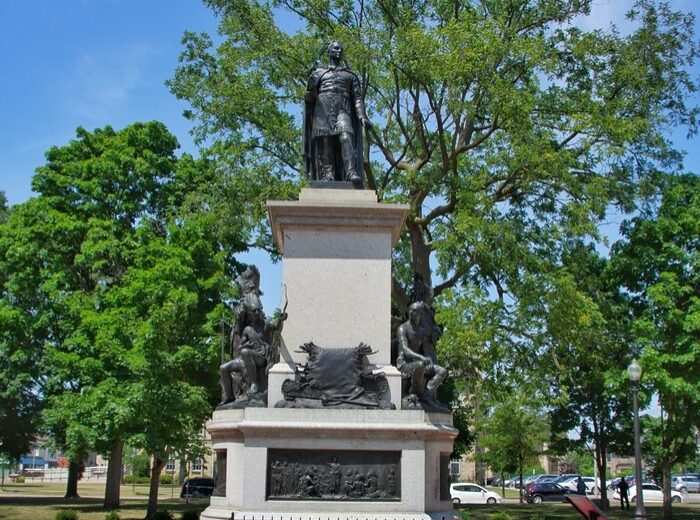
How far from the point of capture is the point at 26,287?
110 ft

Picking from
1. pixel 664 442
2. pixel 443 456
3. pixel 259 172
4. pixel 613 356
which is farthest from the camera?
pixel 664 442

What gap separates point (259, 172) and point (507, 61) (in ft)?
28.8

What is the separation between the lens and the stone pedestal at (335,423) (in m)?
11.4

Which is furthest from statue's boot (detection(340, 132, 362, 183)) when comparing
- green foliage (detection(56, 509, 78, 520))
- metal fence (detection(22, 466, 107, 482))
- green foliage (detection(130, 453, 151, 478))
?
metal fence (detection(22, 466, 107, 482))

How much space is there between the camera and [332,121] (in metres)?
13.8

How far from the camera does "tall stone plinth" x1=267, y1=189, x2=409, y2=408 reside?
12500 millimetres

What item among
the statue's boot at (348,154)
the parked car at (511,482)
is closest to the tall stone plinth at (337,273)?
the statue's boot at (348,154)

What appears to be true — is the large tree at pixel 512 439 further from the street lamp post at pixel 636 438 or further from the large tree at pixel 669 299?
the street lamp post at pixel 636 438

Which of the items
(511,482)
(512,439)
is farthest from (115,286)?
(511,482)

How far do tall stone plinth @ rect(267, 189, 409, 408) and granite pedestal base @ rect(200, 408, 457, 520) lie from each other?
3.44 ft

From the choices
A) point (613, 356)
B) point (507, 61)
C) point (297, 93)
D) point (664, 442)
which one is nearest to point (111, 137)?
point (297, 93)

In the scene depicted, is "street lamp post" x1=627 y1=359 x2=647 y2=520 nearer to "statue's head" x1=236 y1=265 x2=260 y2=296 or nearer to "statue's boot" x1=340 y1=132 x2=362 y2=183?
"statue's boot" x1=340 y1=132 x2=362 y2=183

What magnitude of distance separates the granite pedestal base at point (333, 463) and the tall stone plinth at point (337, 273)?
1.05 m

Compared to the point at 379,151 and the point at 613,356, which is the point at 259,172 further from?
the point at 613,356
